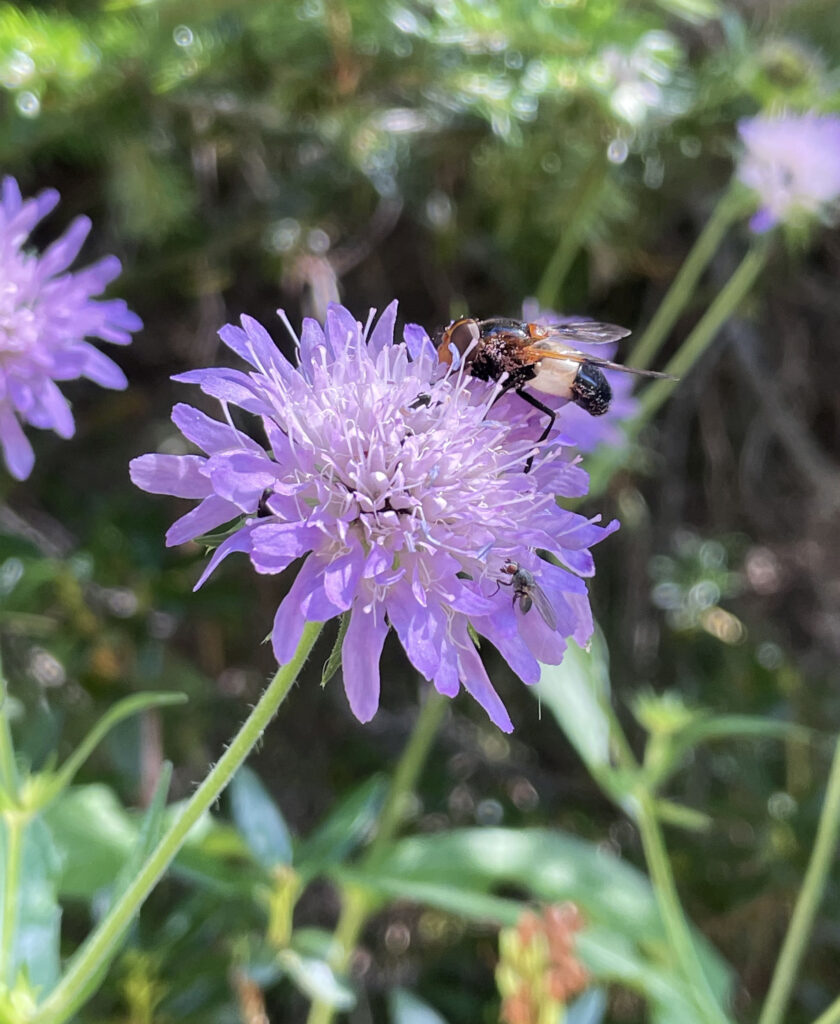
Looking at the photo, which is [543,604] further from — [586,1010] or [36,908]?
[586,1010]

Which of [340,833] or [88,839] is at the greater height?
[340,833]

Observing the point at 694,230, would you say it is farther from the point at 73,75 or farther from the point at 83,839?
the point at 83,839

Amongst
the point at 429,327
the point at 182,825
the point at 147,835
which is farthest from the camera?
the point at 429,327

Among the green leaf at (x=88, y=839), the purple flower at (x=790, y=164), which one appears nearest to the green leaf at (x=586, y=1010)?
the green leaf at (x=88, y=839)

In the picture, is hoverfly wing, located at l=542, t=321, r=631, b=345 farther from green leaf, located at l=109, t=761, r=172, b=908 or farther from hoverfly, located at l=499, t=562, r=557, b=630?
green leaf, located at l=109, t=761, r=172, b=908

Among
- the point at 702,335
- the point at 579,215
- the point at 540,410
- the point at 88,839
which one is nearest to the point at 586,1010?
the point at 88,839

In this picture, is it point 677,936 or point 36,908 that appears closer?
point 36,908
